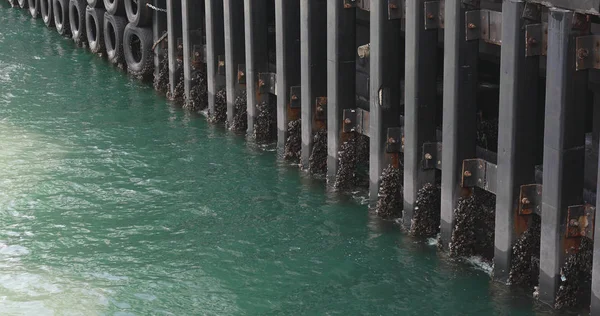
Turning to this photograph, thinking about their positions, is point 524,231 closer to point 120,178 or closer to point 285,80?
point 285,80

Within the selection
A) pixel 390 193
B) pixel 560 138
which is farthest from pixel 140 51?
pixel 560 138

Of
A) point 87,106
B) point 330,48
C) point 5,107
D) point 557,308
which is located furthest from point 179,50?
point 557,308

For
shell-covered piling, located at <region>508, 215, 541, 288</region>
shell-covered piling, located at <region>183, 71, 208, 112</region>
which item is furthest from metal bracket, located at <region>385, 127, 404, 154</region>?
shell-covered piling, located at <region>183, 71, 208, 112</region>

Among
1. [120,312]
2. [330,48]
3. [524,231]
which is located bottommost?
[120,312]

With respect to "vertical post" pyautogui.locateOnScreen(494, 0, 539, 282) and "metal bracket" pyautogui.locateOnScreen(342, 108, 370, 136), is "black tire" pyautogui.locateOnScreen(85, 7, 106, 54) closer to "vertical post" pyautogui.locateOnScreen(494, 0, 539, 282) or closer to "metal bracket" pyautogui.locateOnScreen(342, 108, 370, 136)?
"metal bracket" pyautogui.locateOnScreen(342, 108, 370, 136)

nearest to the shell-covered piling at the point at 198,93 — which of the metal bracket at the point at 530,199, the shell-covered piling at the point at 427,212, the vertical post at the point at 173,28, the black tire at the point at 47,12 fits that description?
the vertical post at the point at 173,28

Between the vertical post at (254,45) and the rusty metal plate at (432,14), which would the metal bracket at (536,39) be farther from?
the vertical post at (254,45)

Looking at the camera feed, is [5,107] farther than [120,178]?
Yes
